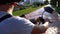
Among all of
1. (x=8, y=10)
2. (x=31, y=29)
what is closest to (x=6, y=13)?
(x=8, y=10)

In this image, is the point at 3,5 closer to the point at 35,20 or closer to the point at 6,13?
the point at 6,13

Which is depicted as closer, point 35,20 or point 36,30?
point 36,30

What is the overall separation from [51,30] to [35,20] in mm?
162

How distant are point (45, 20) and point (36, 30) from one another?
0.94ft

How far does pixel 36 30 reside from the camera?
183cm

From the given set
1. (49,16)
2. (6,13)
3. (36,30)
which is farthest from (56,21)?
(6,13)

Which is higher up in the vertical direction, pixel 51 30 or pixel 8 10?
pixel 8 10

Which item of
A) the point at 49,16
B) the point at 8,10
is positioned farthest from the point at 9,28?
the point at 49,16

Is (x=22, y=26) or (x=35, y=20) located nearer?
(x=22, y=26)

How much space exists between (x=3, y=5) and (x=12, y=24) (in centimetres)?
19

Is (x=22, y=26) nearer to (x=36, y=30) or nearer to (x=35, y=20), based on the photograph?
(x=36, y=30)

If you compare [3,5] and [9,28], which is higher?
[3,5]

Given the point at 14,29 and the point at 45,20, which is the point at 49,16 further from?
the point at 14,29

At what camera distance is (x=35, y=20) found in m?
2.09
